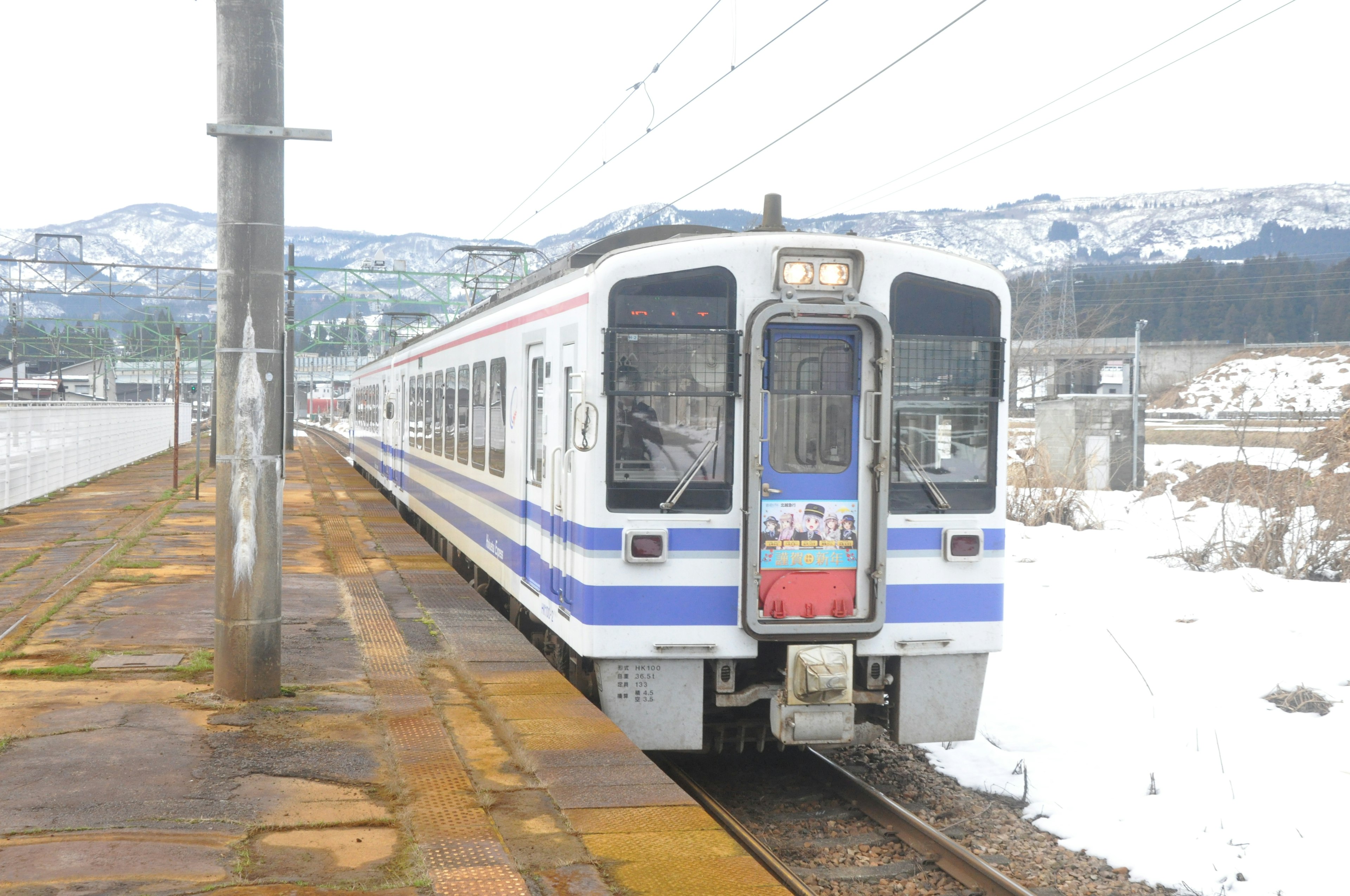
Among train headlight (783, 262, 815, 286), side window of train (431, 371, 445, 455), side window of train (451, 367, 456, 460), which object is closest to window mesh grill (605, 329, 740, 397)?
train headlight (783, 262, 815, 286)

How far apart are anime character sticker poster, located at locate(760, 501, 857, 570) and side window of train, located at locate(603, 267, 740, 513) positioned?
0.96 ft

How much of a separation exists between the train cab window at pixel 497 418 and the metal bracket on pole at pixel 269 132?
10.2 ft

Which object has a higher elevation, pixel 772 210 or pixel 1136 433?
pixel 772 210

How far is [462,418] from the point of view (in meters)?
11.4

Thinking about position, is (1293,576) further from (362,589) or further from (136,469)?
(136,469)

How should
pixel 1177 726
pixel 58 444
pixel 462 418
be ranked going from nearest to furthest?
pixel 1177 726
pixel 462 418
pixel 58 444

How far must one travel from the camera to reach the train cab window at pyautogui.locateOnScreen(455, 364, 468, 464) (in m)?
11.1

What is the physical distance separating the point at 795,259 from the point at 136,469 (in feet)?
85.6

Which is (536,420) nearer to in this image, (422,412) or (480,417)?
(480,417)

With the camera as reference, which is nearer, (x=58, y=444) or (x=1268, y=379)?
(x=58, y=444)

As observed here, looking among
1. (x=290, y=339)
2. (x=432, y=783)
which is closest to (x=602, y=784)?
(x=432, y=783)

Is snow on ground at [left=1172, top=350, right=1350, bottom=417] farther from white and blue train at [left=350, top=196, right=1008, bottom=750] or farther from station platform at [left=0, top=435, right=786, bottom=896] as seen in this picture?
station platform at [left=0, top=435, right=786, bottom=896]

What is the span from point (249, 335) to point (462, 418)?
5.33 m

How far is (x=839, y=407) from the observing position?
6320mm
